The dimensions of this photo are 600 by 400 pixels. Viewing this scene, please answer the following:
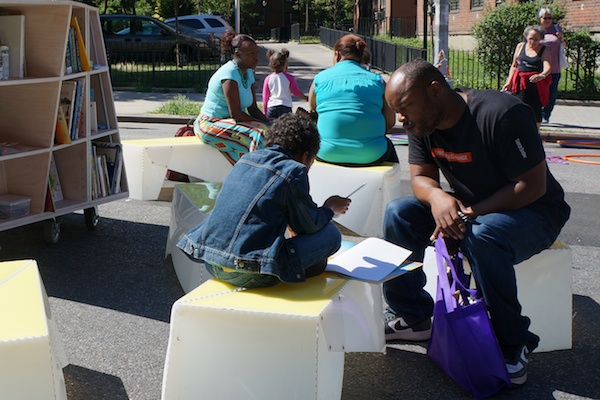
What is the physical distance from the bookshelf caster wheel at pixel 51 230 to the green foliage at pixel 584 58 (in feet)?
44.8

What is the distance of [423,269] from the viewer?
183 inches

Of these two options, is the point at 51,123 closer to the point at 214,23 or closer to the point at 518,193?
the point at 518,193

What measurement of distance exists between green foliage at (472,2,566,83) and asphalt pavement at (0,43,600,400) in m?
10.4

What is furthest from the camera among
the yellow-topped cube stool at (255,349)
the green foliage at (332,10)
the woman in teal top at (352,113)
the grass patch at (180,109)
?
the green foliage at (332,10)

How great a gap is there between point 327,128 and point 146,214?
1.87 metres

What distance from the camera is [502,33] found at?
1919 cm

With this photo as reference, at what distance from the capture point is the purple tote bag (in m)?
3.76

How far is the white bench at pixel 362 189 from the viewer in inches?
267

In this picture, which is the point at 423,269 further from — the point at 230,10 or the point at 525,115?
the point at 230,10

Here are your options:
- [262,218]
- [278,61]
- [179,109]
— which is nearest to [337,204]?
[262,218]

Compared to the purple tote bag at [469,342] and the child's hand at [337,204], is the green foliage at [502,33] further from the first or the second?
the purple tote bag at [469,342]

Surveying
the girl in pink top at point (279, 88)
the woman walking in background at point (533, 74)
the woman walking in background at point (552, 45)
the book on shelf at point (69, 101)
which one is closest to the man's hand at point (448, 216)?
the book on shelf at point (69, 101)

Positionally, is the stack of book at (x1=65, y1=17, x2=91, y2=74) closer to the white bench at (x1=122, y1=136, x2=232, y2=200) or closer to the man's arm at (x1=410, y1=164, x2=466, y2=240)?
the white bench at (x1=122, y1=136, x2=232, y2=200)

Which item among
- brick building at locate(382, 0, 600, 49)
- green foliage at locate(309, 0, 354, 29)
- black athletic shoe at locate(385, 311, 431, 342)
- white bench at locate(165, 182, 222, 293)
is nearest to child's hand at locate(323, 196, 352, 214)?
black athletic shoe at locate(385, 311, 431, 342)
